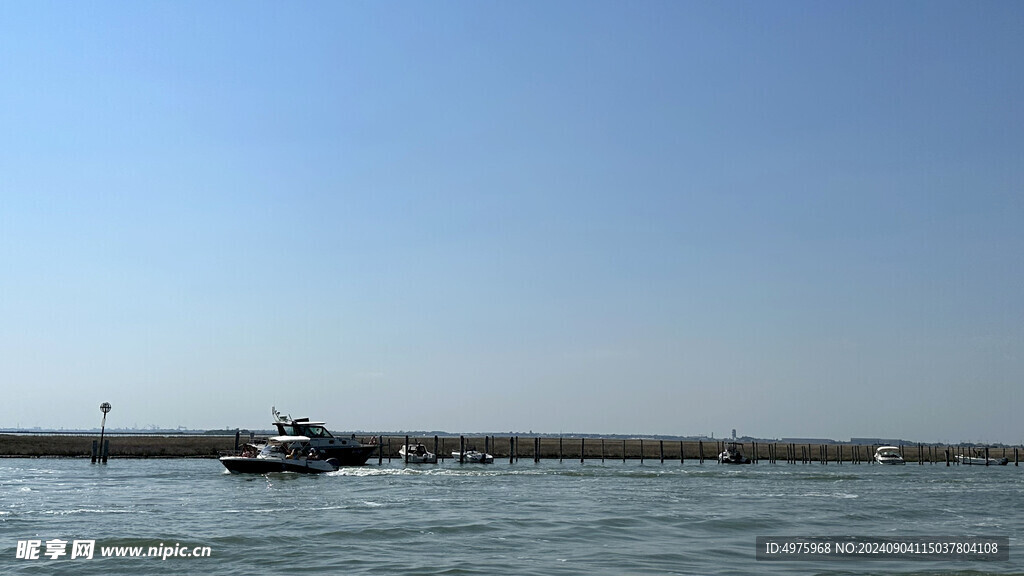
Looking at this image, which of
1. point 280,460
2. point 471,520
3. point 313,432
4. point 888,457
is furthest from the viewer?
point 888,457

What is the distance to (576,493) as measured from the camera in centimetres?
4791

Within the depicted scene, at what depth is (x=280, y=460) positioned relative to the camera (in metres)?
59.6

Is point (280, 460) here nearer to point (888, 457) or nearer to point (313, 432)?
point (313, 432)

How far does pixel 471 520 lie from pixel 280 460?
28.9m

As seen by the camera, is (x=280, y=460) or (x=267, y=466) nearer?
(x=267, y=466)

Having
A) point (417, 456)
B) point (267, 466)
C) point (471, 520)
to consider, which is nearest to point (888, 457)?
point (417, 456)

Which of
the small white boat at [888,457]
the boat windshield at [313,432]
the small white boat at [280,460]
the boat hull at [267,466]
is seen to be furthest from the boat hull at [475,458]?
the small white boat at [888,457]

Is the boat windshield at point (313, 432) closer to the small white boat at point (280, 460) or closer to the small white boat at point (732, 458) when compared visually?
the small white boat at point (280, 460)

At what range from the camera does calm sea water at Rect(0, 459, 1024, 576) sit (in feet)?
81.3

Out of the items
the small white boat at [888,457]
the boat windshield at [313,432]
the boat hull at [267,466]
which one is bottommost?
the small white boat at [888,457]

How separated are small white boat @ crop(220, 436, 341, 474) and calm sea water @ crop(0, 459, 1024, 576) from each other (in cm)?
92

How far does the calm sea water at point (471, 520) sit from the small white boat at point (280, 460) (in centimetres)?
92

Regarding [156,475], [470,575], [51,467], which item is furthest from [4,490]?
[470,575]

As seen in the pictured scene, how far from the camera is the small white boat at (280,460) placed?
59469mm
